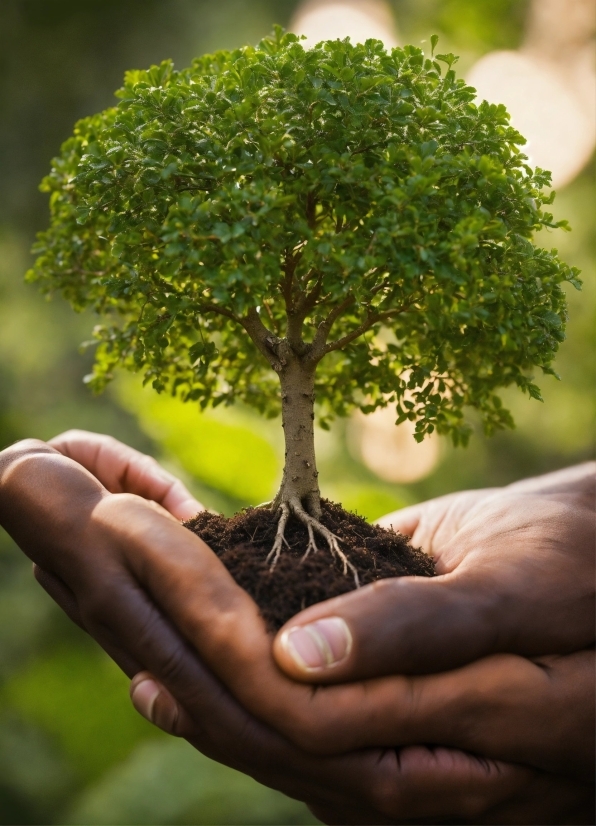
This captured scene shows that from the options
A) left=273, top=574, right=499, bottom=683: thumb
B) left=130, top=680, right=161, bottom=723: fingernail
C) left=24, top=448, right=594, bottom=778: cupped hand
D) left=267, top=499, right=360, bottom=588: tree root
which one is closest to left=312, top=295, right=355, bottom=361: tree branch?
left=267, top=499, right=360, bottom=588: tree root

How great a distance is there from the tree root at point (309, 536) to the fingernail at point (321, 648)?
1.11 ft

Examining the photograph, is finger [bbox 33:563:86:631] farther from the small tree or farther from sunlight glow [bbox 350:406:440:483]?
sunlight glow [bbox 350:406:440:483]

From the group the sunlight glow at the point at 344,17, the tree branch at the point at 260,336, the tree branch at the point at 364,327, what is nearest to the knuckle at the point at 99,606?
the tree branch at the point at 260,336

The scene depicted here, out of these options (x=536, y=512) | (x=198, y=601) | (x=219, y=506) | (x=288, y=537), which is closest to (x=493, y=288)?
(x=536, y=512)

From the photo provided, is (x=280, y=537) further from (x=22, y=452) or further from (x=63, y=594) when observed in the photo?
(x=22, y=452)

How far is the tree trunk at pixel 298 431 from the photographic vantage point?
7.55ft

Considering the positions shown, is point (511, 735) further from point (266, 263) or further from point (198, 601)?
point (266, 263)

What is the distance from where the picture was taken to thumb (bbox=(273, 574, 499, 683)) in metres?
1.54

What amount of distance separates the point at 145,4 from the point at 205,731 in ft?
23.7

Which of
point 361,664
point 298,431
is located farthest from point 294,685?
point 298,431

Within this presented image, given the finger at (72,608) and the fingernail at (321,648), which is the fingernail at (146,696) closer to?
the finger at (72,608)

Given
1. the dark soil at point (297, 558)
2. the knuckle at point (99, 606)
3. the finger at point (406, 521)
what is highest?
the knuckle at point (99, 606)

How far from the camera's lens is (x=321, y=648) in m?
1.53

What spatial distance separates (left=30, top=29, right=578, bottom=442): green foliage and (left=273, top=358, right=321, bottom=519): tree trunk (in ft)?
0.58
